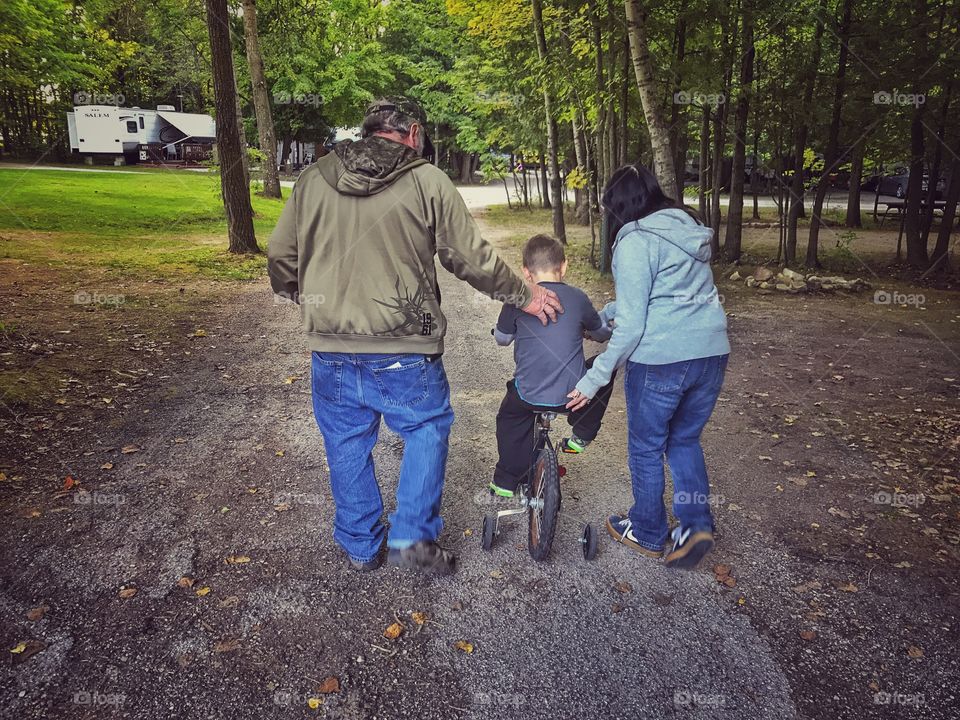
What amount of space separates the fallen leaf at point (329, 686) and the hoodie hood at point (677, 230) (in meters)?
2.47

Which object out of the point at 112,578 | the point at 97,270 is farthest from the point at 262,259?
the point at 112,578

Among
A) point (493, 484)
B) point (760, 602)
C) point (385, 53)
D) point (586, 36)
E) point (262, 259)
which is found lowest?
point (760, 602)

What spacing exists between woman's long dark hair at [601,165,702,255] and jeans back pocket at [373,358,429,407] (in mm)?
1194

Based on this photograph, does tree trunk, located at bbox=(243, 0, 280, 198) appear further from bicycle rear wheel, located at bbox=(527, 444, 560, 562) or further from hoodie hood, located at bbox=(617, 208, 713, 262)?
hoodie hood, located at bbox=(617, 208, 713, 262)

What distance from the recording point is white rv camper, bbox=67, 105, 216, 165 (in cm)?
3550

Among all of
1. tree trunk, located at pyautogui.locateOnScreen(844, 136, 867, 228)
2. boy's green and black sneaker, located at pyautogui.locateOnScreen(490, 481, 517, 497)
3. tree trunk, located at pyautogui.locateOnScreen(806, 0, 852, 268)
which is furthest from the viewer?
tree trunk, located at pyautogui.locateOnScreen(844, 136, 867, 228)

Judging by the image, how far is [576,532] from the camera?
414 cm

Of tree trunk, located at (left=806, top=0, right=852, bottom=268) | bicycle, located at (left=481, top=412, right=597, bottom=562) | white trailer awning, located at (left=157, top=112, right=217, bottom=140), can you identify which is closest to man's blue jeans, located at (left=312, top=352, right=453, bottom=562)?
bicycle, located at (left=481, top=412, right=597, bottom=562)

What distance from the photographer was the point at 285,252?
3355mm

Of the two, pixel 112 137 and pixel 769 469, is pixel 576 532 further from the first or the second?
pixel 112 137

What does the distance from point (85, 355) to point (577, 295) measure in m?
5.94

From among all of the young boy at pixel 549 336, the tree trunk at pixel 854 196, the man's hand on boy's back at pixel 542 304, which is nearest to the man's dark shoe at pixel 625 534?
the young boy at pixel 549 336

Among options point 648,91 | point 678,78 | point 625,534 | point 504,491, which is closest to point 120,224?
point 678,78

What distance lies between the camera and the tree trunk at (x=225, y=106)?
12805 mm
